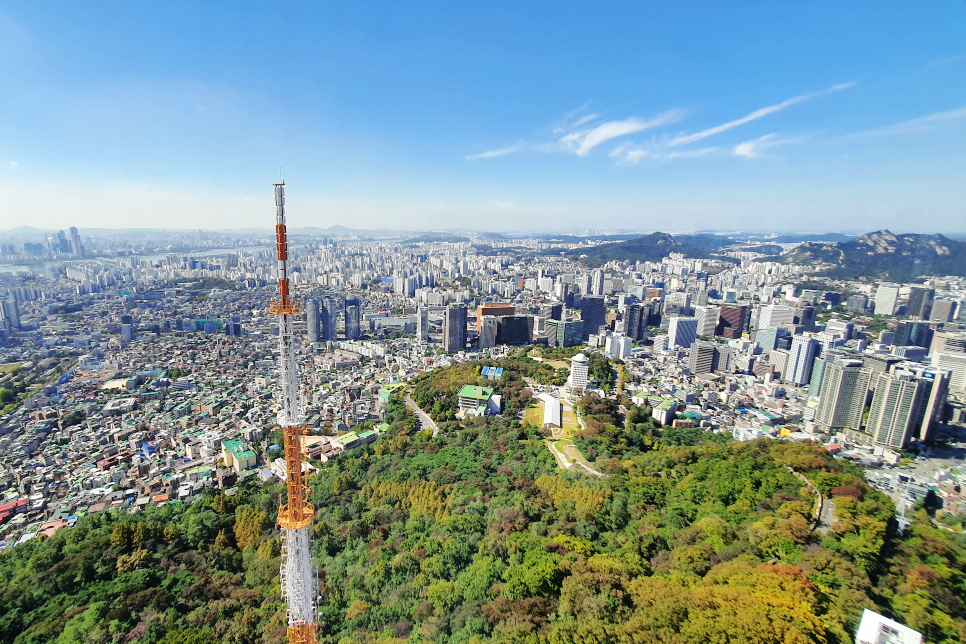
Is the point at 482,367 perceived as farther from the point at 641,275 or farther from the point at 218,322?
the point at 641,275

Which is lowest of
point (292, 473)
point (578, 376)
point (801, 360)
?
point (578, 376)

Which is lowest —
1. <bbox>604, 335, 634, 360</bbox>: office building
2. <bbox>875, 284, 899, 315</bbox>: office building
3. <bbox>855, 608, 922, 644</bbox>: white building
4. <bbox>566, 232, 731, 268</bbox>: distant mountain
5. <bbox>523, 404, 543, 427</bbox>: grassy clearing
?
<bbox>523, 404, 543, 427</bbox>: grassy clearing

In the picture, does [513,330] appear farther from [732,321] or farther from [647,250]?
[647,250]

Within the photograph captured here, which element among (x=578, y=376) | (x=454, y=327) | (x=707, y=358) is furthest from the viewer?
(x=454, y=327)

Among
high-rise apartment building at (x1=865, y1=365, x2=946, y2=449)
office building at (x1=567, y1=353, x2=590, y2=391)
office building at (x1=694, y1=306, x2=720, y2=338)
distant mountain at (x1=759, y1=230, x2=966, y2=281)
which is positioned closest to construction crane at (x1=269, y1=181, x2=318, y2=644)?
office building at (x1=567, y1=353, x2=590, y2=391)

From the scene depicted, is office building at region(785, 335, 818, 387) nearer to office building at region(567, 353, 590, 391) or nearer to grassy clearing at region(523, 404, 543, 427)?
office building at region(567, 353, 590, 391)

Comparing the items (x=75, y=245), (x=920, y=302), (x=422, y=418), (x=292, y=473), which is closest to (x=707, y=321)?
(x=920, y=302)
